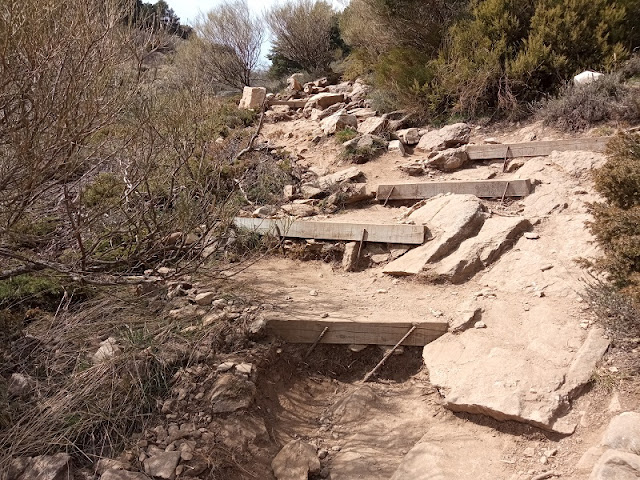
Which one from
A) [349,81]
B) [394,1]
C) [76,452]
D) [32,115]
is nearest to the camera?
[76,452]

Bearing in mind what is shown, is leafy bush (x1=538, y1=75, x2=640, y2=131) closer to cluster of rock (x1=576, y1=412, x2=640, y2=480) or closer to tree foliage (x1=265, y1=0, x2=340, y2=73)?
cluster of rock (x1=576, y1=412, x2=640, y2=480)

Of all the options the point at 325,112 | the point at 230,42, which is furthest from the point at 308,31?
the point at 325,112

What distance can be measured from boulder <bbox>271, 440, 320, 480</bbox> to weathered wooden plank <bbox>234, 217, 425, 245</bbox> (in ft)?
8.30

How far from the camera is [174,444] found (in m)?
3.18

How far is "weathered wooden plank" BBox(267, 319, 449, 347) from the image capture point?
4.31m

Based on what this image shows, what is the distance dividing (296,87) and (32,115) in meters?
12.4

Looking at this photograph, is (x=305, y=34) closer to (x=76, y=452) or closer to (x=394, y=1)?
(x=394, y=1)

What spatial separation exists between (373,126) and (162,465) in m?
7.59

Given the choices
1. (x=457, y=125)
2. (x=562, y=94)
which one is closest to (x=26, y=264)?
(x=457, y=125)

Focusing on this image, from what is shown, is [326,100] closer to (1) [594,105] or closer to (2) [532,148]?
(2) [532,148]

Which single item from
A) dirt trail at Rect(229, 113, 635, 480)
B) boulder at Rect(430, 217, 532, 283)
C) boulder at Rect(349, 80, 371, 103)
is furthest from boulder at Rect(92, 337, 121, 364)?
boulder at Rect(349, 80, 371, 103)

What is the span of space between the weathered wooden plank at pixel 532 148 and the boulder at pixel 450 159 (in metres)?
Answer: 0.12

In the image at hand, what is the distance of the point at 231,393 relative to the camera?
11.8 ft

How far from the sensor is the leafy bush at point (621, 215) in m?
3.44
